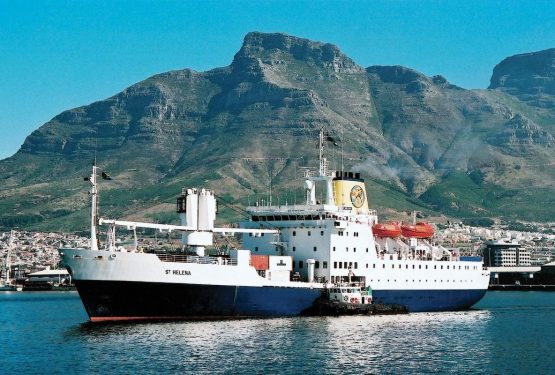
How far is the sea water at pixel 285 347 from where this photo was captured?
47656 millimetres

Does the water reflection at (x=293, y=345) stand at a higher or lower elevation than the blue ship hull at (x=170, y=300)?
lower

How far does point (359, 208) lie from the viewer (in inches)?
3029

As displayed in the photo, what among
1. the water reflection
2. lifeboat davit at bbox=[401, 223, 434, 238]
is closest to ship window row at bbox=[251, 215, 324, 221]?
the water reflection

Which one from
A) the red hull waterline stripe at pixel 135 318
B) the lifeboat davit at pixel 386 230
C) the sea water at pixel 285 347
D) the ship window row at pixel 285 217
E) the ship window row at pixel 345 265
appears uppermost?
the ship window row at pixel 285 217

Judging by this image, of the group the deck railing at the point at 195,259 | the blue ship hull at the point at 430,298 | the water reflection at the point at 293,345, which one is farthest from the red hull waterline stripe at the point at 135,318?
the blue ship hull at the point at 430,298

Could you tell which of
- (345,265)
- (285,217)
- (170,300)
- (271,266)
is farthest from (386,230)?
(170,300)

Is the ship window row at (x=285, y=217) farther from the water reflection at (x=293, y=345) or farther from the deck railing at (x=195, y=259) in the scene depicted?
the deck railing at (x=195, y=259)

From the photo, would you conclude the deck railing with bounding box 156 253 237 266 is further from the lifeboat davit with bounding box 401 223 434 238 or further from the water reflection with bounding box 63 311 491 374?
the lifeboat davit with bounding box 401 223 434 238

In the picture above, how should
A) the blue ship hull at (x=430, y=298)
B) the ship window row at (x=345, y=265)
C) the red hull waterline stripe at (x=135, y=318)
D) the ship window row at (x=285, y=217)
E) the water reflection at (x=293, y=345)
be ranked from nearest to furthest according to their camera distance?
the water reflection at (x=293, y=345) < the red hull waterline stripe at (x=135, y=318) < the ship window row at (x=345, y=265) < the ship window row at (x=285, y=217) < the blue ship hull at (x=430, y=298)

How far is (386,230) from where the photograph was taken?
255 feet

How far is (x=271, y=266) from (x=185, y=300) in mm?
7993

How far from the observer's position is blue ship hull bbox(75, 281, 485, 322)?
60781 millimetres

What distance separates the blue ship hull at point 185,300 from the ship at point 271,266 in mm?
69

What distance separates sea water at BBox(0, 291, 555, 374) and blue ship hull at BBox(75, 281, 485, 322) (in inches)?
37.1
